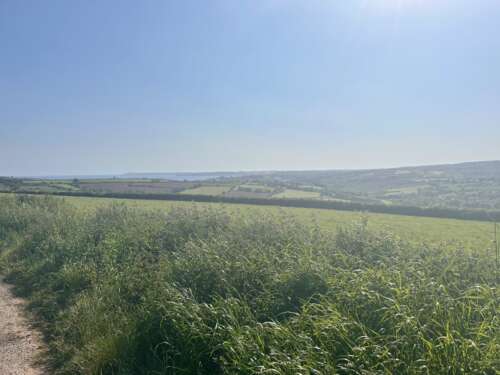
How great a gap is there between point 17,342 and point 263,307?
189 inches

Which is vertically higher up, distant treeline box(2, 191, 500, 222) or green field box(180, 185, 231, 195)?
green field box(180, 185, 231, 195)

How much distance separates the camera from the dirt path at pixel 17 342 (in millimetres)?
4957

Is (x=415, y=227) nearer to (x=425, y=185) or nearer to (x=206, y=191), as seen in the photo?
(x=206, y=191)

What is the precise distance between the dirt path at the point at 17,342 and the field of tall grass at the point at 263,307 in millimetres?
311

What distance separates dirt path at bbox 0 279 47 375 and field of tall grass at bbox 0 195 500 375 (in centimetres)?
31

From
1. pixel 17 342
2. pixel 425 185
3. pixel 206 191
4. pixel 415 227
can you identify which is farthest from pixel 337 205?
pixel 425 185

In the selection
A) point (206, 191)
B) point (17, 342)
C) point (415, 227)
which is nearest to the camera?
point (17, 342)

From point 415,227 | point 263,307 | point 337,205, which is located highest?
point 263,307

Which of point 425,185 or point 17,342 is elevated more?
point 425,185

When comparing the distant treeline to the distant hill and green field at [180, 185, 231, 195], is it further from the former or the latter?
the distant hill

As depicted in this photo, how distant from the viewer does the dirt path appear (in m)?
4.96

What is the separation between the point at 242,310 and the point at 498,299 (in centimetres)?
424

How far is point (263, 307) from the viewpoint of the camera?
17.7 feet

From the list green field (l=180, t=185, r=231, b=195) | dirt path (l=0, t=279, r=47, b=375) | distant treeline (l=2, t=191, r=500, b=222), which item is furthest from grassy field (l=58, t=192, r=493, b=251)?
green field (l=180, t=185, r=231, b=195)
